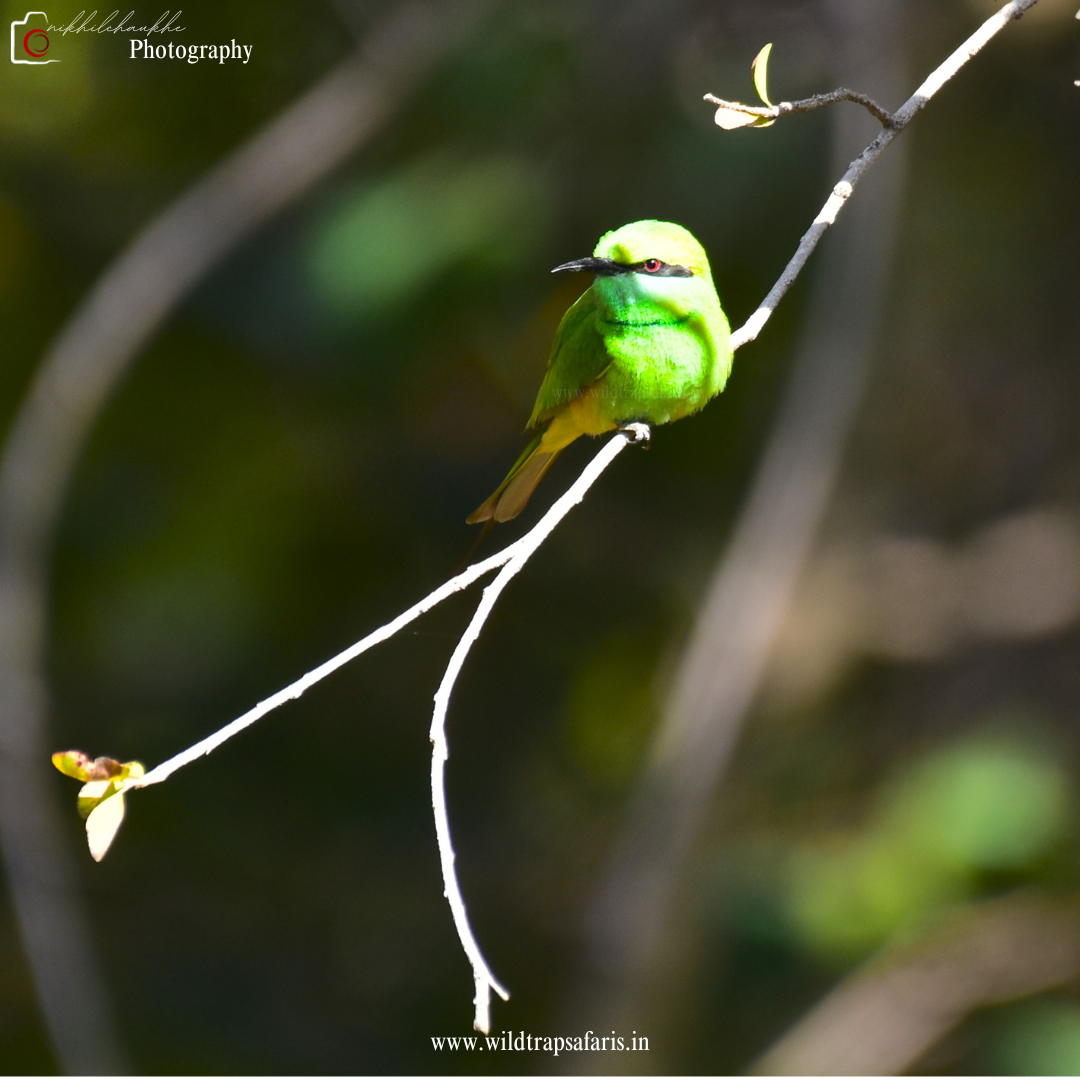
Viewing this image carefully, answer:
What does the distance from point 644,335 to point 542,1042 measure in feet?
10.8

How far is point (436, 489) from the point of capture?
4.87 m

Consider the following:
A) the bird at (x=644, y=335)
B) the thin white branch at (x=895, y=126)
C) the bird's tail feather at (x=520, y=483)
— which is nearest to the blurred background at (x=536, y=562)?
→ the bird's tail feather at (x=520, y=483)

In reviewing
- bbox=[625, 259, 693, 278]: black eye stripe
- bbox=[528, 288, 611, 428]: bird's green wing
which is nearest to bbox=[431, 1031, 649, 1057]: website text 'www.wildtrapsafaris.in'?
bbox=[528, 288, 611, 428]: bird's green wing

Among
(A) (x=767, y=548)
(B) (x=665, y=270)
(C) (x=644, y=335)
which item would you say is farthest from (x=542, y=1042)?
(B) (x=665, y=270)

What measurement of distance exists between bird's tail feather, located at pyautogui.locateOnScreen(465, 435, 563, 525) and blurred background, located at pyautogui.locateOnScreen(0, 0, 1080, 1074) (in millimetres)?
1504

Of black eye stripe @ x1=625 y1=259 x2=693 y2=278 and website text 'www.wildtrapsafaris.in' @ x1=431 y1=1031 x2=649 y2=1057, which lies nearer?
black eye stripe @ x1=625 y1=259 x2=693 y2=278

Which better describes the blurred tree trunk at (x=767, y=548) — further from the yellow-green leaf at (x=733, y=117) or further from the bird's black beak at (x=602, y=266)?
the yellow-green leaf at (x=733, y=117)

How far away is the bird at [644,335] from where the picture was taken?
243cm

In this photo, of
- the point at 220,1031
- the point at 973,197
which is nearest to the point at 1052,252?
the point at 973,197

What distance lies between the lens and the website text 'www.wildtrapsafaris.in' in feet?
14.2

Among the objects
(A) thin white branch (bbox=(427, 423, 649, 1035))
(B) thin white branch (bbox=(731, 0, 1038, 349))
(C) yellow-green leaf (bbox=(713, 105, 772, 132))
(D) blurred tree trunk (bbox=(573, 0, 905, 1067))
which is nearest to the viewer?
(A) thin white branch (bbox=(427, 423, 649, 1035))

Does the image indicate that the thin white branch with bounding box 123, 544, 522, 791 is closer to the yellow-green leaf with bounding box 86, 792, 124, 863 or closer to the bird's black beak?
the yellow-green leaf with bounding box 86, 792, 124, 863

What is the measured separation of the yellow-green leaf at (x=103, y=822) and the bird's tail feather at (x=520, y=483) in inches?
57.0

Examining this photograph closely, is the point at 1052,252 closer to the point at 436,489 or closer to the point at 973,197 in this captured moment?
the point at 973,197
